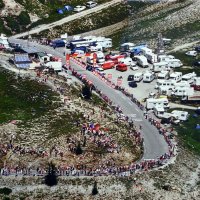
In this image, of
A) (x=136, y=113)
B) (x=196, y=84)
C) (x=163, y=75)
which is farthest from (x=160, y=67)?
(x=136, y=113)

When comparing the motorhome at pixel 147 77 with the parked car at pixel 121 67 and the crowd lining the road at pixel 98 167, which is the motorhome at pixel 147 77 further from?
the crowd lining the road at pixel 98 167

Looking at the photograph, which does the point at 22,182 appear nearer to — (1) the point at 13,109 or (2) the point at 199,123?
(1) the point at 13,109

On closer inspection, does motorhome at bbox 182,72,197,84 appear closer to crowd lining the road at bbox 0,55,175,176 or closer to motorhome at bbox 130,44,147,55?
motorhome at bbox 130,44,147,55

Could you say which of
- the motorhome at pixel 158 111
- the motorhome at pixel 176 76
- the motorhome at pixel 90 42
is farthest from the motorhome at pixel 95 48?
the motorhome at pixel 158 111

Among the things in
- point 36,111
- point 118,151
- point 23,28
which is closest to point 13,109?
point 36,111

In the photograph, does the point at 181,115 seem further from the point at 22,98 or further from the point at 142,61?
the point at 142,61

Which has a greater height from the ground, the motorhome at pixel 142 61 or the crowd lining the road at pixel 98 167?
the motorhome at pixel 142 61
